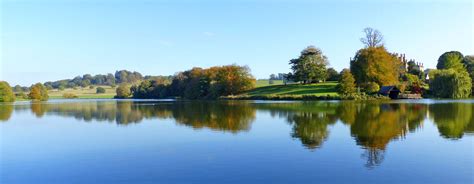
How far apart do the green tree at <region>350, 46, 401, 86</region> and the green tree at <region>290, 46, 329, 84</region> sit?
18121 millimetres

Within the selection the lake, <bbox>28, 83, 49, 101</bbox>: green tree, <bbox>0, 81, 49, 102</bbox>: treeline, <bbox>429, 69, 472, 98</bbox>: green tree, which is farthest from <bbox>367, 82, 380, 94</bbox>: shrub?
<bbox>28, 83, 49, 101</bbox>: green tree

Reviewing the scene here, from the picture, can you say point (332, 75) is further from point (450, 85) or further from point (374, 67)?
point (450, 85)

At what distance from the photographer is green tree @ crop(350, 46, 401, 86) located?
255ft

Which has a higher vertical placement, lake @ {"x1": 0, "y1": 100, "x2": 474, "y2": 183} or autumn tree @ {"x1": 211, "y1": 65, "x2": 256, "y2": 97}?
autumn tree @ {"x1": 211, "y1": 65, "x2": 256, "y2": 97}

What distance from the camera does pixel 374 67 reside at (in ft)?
257

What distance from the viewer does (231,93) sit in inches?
3905

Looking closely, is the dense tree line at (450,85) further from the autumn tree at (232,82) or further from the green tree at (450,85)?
the autumn tree at (232,82)

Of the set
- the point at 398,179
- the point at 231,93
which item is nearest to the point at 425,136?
the point at 398,179

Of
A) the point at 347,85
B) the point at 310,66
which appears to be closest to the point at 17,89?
→ the point at 310,66

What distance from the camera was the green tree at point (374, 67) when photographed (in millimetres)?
77750

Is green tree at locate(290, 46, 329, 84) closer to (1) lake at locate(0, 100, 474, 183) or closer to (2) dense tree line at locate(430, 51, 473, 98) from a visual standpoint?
(2) dense tree line at locate(430, 51, 473, 98)

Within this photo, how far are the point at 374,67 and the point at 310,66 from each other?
73.9 ft

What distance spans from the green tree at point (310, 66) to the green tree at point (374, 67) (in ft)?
59.5

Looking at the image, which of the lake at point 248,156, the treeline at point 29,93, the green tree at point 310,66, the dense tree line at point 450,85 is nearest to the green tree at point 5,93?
the treeline at point 29,93
